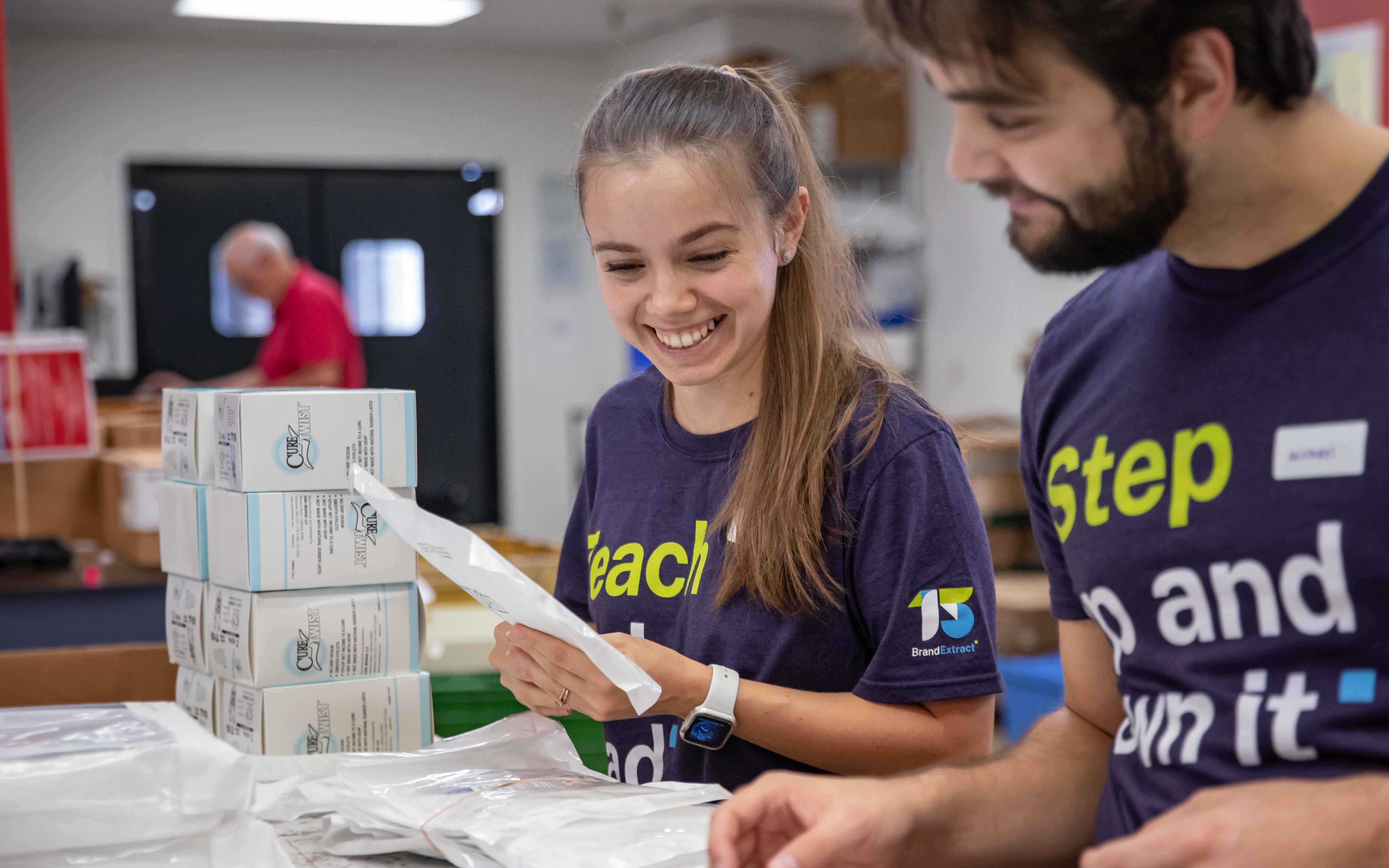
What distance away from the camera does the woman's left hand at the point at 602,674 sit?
1.04 m

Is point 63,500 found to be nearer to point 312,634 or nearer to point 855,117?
point 312,634

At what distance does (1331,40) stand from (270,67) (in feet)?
15.4

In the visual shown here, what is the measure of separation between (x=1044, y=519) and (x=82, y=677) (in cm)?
124

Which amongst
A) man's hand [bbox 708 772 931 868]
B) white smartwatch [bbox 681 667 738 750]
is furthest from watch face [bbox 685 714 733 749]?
man's hand [bbox 708 772 931 868]

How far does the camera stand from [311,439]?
49.4 inches

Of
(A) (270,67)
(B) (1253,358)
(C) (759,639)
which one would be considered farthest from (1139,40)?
(A) (270,67)

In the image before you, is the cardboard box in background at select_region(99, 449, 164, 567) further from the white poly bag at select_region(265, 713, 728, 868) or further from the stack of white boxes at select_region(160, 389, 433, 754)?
the white poly bag at select_region(265, 713, 728, 868)

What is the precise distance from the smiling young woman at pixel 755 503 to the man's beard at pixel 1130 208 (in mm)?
378

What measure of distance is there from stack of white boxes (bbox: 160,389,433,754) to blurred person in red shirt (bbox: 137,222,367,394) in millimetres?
3979

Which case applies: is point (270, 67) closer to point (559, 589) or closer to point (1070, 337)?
point (559, 589)

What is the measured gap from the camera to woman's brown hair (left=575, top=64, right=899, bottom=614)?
1202 millimetres

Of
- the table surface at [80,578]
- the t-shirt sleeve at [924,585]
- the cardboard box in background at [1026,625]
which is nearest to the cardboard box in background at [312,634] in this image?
the t-shirt sleeve at [924,585]

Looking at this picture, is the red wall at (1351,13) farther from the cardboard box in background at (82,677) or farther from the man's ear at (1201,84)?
the cardboard box in background at (82,677)

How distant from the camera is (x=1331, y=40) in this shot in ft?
12.5
